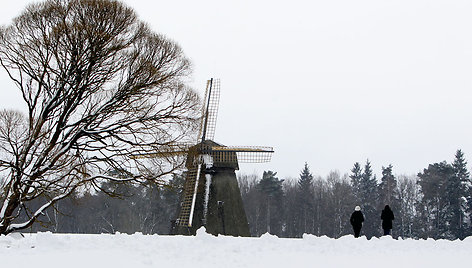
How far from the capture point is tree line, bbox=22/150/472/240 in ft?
172

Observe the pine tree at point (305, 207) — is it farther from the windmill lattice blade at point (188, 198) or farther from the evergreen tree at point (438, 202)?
the windmill lattice blade at point (188, 198)

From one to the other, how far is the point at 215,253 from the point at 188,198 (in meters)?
15.7

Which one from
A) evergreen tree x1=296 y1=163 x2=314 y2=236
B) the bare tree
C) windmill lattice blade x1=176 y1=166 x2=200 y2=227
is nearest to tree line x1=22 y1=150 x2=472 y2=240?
evergreen tree x1=296 y1=163 x2=314 y2=236

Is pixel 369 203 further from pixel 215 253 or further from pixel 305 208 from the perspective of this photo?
pixel 215 253

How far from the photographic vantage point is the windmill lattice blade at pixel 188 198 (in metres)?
25.8

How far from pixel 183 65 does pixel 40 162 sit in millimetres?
5280

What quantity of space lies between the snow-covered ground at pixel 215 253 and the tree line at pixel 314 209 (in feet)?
134

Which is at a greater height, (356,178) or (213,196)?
(356,178)

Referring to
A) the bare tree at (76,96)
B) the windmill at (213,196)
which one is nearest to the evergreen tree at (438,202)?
the windmill at (213,196)

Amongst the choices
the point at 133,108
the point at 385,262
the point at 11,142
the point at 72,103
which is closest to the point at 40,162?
the point at 11,142

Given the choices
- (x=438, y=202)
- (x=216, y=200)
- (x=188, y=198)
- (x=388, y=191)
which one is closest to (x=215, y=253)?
(x=216, y=200)

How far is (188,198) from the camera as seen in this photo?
26.4 m

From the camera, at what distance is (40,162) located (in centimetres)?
1450

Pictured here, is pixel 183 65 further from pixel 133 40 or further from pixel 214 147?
pixel 214 147
